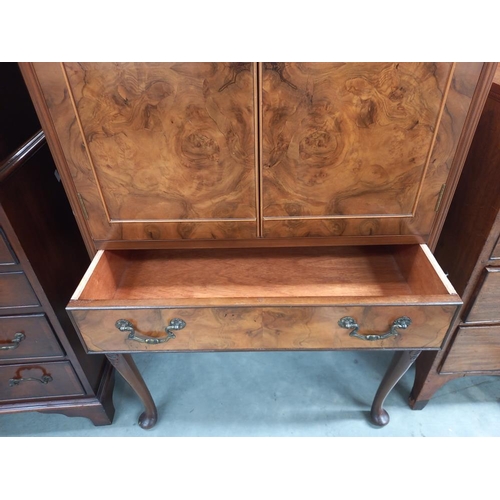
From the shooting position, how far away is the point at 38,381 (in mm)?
932

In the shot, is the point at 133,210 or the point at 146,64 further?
the point at 133,210

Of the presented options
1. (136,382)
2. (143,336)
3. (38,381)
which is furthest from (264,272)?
(38,381)

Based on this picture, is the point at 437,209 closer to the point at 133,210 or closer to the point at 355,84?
the point at 355,84

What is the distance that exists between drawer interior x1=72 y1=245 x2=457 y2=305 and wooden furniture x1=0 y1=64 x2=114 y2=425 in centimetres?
13

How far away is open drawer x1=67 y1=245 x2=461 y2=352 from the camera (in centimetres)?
65

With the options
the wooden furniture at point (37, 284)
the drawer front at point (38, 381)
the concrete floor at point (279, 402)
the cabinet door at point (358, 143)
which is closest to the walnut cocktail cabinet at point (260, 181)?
the cabinet door at point (358, 143)

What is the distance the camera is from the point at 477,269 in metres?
0.77

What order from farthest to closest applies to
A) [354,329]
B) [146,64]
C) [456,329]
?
[456,329] < [354,329] < [146,64]

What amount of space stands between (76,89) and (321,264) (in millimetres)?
588

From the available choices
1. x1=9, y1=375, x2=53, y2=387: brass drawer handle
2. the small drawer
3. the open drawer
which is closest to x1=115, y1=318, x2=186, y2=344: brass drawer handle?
the open drawer

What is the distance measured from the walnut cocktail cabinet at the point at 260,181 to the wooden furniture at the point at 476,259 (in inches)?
3.4

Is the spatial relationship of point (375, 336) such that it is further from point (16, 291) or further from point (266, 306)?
point (16, 291)

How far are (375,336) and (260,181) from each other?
13.7 inches

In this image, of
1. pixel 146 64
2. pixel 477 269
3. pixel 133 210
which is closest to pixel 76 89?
pixel 146 64
